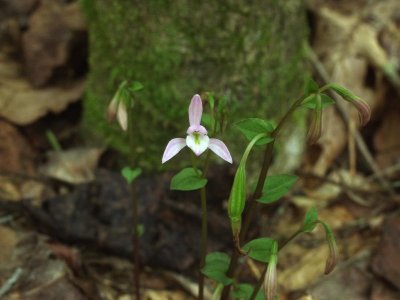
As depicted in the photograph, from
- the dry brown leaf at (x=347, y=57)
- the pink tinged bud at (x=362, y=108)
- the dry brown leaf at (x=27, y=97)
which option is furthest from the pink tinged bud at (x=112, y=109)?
the dry brown leaf at (x=347, y=57)

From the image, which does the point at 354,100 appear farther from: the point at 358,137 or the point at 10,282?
the point at 358,137

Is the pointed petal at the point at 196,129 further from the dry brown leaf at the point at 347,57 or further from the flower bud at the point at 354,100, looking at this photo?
the dry brown leaf at the point at 347,57

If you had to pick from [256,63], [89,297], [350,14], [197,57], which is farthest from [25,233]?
[350,14]

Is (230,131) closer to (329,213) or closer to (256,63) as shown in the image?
(256,63)

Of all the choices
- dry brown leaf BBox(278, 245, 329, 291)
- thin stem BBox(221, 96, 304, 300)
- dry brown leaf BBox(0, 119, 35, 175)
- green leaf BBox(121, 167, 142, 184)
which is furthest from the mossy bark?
thin stem BBox(221, 96, 304, 300)

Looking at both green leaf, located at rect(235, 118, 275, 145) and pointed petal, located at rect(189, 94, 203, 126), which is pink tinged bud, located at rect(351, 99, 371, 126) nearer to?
green leaf, located at rect(235, 118, 275, 145)

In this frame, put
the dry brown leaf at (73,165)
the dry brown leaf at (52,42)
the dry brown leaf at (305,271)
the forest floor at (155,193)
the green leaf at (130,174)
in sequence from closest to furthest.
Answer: the green leaf at (130,174), the forest floor at (155,193), the dry brown leaf at (305,271), the dry brown leaf at (73,165), the dry brown leaf at (52,42)
